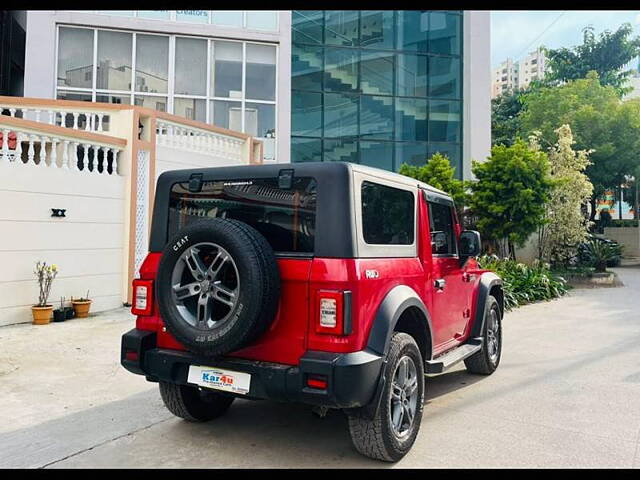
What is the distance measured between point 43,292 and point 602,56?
30.5 m

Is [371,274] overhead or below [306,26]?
below

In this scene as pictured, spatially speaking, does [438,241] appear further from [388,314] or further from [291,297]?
[291,297]

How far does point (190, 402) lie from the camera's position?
3.89 meters

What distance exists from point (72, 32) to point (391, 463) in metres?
14.8

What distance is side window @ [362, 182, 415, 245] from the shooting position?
335cm

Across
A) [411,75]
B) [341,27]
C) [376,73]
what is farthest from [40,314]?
[411,75]

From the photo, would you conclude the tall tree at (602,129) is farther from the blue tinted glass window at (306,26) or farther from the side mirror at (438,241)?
the side mirror at (438,241)

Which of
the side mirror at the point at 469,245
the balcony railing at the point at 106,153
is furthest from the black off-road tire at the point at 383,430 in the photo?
the balcony railing at the point at 106,153

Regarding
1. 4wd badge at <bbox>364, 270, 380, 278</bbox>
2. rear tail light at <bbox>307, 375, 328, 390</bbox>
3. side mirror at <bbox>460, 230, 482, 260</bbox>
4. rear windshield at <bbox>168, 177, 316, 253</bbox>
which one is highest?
rear windshield at <bbox>168, 177, 316, 253</bbox>

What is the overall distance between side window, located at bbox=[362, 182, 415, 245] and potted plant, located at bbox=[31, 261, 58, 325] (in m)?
5.96

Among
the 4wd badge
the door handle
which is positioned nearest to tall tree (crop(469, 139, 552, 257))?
the door handle

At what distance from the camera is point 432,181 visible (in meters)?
13.5

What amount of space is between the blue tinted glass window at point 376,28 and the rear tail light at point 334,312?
16.5 meters

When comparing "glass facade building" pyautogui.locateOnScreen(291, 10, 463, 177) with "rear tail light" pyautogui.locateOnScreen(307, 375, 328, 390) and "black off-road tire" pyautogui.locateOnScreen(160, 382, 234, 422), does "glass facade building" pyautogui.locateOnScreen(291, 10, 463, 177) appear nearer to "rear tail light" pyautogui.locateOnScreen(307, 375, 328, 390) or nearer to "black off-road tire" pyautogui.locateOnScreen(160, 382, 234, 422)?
"black off-road tire" pyautogui.locateOnScreen(160, 382, 234, 422)
